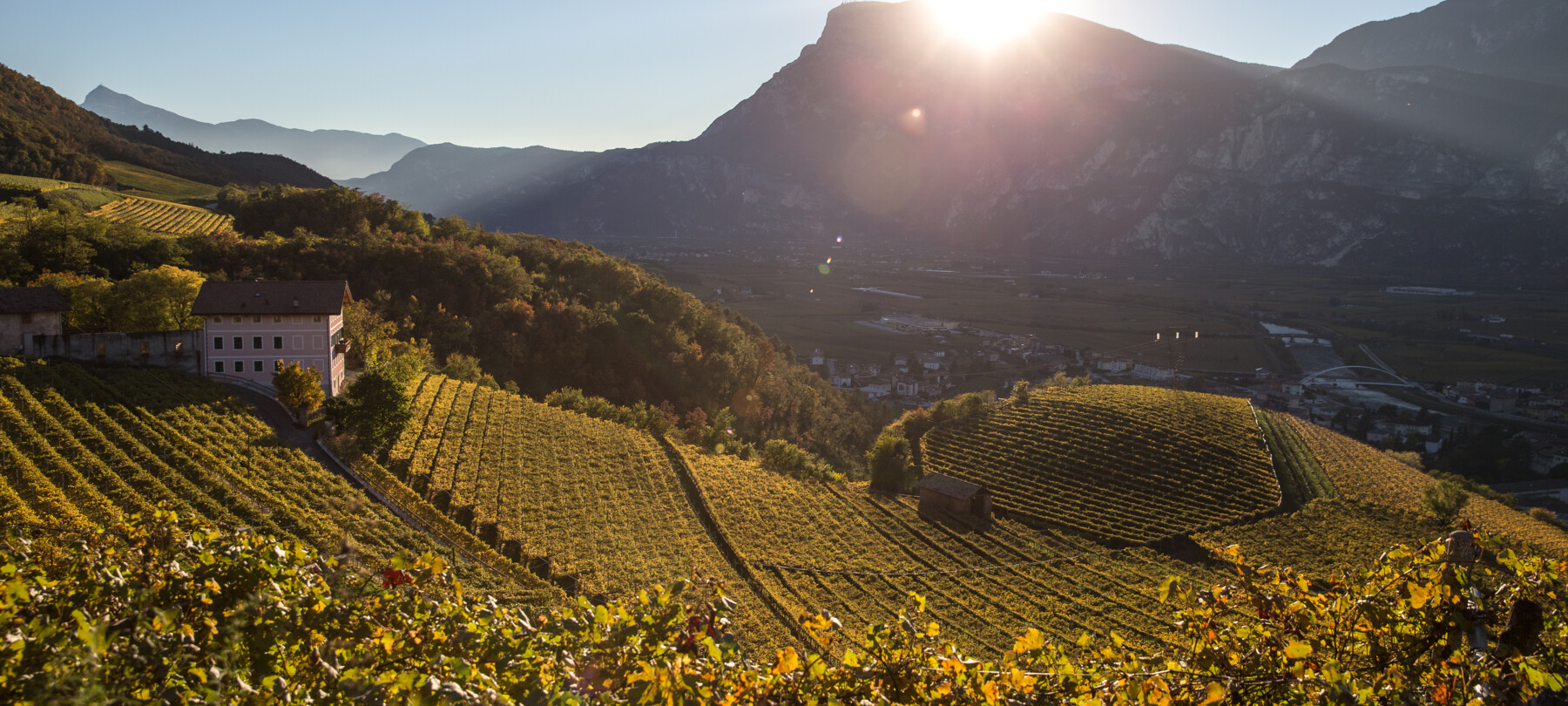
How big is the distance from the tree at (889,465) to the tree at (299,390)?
24423mm

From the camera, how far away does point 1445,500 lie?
32781 mm

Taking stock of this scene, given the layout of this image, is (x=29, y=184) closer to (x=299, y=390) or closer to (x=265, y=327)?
(x=265, y=327)

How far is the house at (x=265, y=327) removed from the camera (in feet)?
89.1

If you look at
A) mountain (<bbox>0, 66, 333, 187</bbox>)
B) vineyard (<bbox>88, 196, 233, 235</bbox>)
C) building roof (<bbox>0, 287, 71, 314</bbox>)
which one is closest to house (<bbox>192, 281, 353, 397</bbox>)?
building roof (<bbox>0, 287, 71, 314</bbox>)

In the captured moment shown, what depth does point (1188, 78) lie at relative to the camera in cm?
19150

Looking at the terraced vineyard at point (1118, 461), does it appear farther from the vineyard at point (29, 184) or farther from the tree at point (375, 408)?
the vineyard at point (29, 184)

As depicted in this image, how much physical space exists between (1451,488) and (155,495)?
4858 centimetres

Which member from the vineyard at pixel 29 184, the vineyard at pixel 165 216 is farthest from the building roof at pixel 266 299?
the vineyard at pixel 29 184

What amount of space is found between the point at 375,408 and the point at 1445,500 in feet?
145

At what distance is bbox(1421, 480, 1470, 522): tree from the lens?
32.7 m

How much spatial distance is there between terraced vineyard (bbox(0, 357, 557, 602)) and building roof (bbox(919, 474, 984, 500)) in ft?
64.1

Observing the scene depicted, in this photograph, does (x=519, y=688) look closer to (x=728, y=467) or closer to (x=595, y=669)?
(x=595, y=669)

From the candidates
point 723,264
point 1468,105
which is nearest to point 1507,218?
point 1468,105

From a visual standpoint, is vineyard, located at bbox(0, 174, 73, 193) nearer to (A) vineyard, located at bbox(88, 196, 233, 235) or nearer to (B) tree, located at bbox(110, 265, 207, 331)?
(A) vineyard, located at bbox(88, 196, 233, 235)
